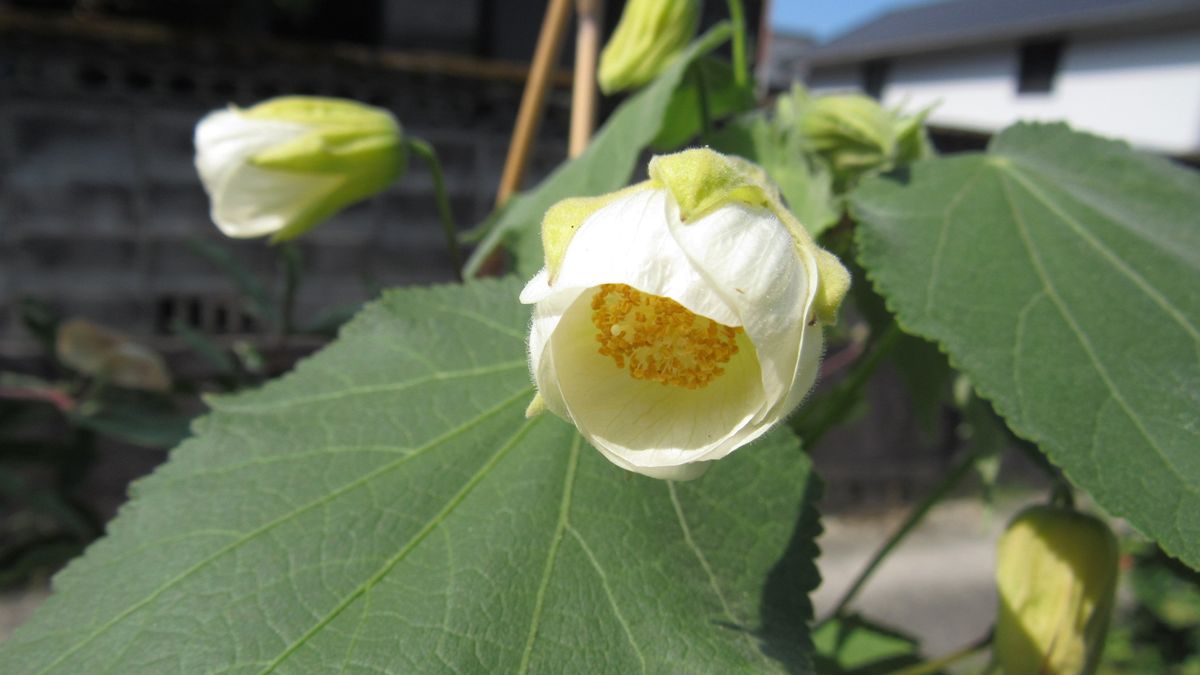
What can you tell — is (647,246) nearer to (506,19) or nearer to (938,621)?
(938,621)

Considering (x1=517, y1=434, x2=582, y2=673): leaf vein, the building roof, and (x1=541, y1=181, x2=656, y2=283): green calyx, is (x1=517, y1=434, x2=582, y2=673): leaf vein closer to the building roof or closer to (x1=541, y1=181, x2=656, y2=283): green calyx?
(x1=541, y1=181, x2=656, y2=283): green calyx

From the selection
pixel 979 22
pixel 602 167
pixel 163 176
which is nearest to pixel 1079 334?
pixel 602 167

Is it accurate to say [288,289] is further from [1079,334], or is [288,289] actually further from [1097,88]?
[1097,88]

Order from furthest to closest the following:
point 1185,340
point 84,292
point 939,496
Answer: point 84,292, point 939,496, point 1185,340

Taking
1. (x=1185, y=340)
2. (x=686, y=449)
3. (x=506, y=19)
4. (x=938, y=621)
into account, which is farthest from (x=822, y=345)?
(x=506, y=19)

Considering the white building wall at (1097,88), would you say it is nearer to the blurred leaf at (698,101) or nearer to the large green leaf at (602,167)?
the blurred leaf at (698,101)

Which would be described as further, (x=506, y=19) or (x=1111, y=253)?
(x=506, y=19)

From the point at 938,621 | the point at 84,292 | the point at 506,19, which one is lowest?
the point at 938,621
